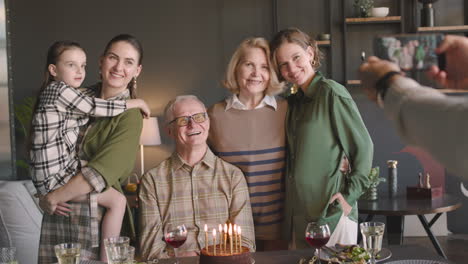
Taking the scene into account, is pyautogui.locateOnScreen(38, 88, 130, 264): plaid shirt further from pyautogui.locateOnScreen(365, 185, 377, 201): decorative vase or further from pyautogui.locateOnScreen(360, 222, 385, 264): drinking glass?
pyautogui.locateOnScreen(365, 185, 377, 201): decorative vase

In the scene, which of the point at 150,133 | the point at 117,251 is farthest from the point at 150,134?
the point at 117,251

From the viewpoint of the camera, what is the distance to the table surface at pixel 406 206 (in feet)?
14.4

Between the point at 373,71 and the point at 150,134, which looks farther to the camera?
the point at 150,134

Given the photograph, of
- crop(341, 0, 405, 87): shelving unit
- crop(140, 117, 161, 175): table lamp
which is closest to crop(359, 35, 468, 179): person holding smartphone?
crop(140, 117, 161, 175): table lamp

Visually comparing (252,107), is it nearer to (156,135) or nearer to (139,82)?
(156,135)

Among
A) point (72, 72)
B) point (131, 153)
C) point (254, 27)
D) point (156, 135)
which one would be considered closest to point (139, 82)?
point (156, 135)

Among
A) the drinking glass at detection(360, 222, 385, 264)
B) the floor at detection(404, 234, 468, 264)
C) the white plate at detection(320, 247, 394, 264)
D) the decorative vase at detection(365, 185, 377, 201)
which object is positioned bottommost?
the floor at detection(404, 234, 468, 264)

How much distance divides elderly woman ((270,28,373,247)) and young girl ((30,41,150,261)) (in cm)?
78

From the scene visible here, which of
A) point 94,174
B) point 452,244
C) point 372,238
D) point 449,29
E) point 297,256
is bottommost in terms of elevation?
point 452,244

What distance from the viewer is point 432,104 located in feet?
3.38

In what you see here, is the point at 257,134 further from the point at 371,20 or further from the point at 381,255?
the point at 371,20

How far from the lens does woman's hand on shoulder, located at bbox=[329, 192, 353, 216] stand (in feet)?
9.58

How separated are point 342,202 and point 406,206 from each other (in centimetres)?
179

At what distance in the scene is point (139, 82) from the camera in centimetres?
666
